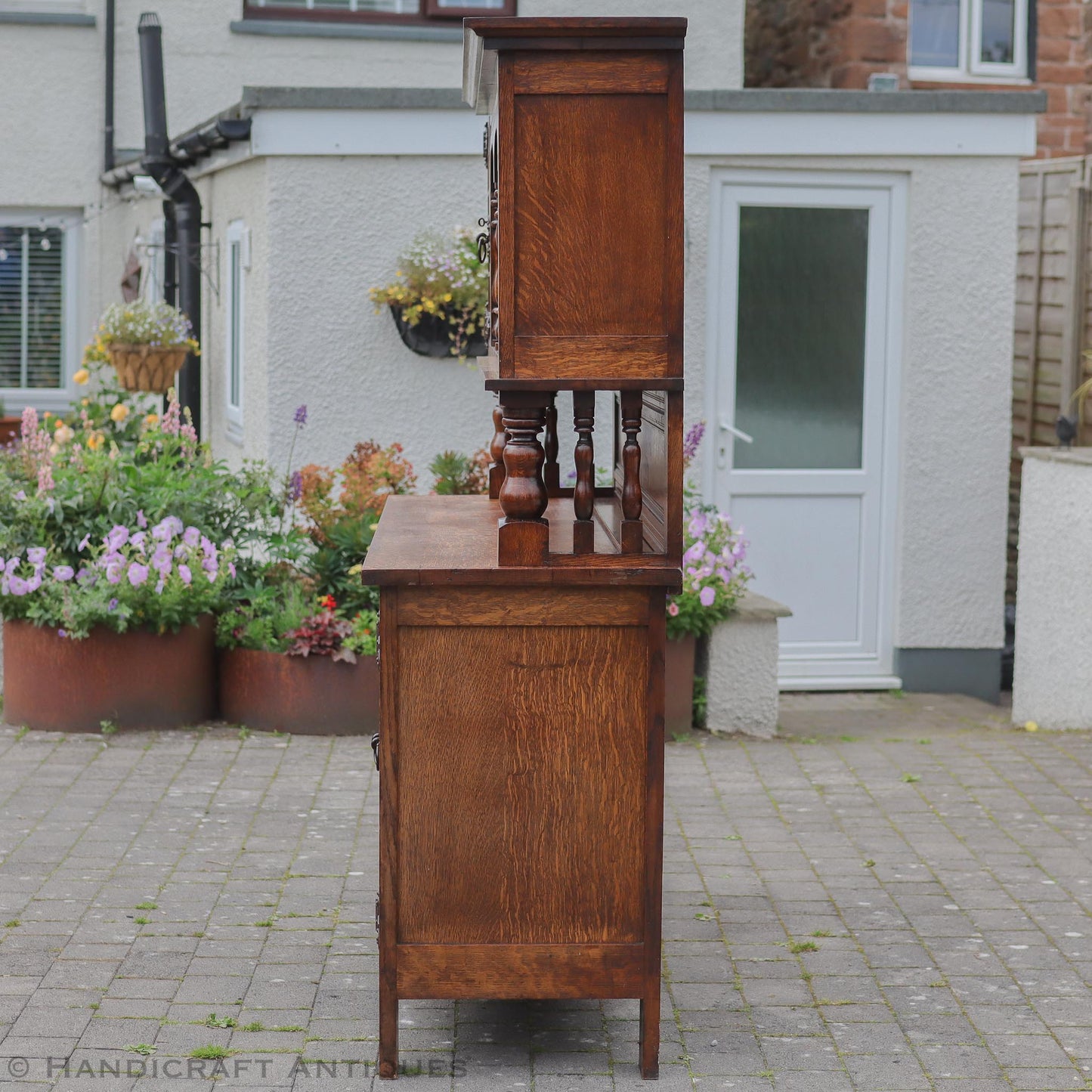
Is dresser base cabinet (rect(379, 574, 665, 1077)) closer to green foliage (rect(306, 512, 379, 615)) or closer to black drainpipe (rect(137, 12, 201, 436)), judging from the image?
green foliage (rect(306, 512, 379, 615))

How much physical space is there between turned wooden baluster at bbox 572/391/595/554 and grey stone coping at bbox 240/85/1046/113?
165 inches

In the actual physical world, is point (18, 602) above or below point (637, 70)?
below

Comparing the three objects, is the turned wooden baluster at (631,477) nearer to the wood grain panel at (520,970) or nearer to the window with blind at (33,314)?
the wood grain panel at (520,970)

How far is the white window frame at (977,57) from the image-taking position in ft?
38.9

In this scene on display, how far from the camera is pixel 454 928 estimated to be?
3.91 meters

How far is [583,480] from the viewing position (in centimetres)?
393

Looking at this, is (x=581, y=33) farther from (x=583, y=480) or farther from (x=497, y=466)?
(x=497, y=466)

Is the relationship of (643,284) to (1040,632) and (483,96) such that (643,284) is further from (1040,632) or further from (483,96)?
(1040,632)

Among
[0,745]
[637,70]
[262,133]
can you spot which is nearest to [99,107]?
[262,133]

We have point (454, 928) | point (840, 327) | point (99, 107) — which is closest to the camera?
point (454, 928)

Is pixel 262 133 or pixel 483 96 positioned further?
pixel 262 133

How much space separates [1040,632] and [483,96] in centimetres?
432

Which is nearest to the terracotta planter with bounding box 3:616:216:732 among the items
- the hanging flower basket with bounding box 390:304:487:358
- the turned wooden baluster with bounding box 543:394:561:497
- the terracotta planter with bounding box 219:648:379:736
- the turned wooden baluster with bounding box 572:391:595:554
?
the terracotta planter with bounding box 219:648:379:736

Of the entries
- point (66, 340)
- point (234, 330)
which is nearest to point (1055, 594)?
point (234, 330)
